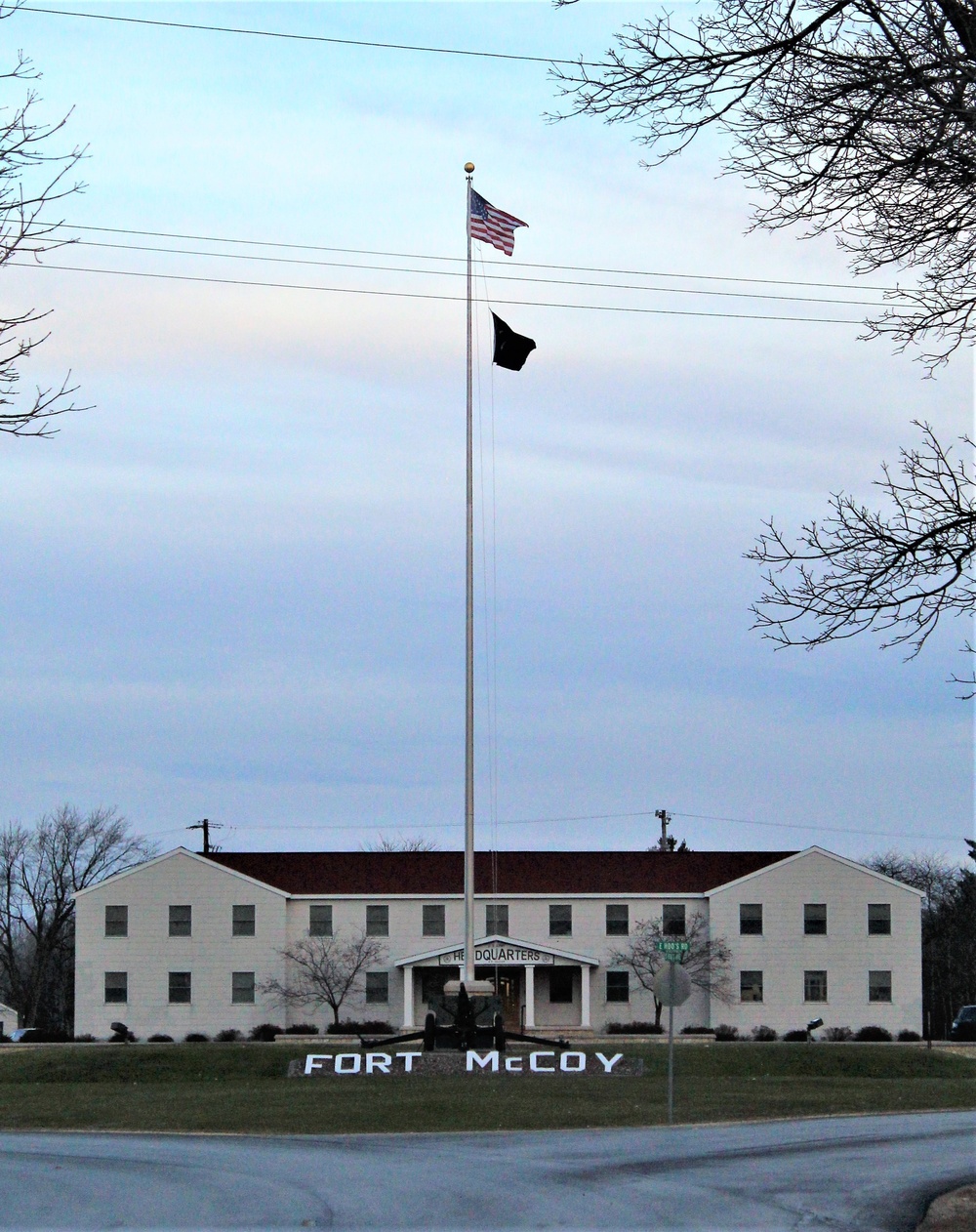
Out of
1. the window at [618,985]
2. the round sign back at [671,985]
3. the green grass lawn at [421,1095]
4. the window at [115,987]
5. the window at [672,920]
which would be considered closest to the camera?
the round sign back at [671,985]

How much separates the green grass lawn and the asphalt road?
2.55 meters

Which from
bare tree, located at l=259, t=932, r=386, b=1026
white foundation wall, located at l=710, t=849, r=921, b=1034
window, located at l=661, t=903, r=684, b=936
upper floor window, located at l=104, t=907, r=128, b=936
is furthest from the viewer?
upper floor window, located at l=104, t=907, r=128, b=936

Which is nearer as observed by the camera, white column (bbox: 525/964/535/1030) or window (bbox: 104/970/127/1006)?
white column (bbox: 525/964/535/1030)

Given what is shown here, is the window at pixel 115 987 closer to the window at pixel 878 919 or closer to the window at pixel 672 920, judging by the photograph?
the window at pixel 672 920

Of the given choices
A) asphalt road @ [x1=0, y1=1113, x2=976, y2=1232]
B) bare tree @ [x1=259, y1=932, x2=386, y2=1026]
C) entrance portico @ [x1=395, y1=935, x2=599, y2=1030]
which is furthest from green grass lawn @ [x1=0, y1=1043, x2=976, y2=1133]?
bare tree @ [x1=259, y1=932, x2=386, y2=1026]

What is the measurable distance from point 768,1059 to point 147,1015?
25.4 meters

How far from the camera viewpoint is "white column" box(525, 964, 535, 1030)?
184 feet

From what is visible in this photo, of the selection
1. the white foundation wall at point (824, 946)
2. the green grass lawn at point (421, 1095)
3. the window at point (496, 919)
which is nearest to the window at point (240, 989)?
the window at point (496, 919)

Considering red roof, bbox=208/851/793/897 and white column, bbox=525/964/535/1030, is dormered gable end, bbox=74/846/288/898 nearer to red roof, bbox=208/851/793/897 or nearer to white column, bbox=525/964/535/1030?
red roof, bbox=208/851/793/897

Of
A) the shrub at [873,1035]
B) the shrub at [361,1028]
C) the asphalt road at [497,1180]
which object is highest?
the asphalt road at [497,1180]

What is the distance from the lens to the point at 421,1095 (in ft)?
85.1

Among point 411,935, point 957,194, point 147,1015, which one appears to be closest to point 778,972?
point 411,935

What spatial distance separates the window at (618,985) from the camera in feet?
192

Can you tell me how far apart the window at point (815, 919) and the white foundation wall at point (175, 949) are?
62.8ft
